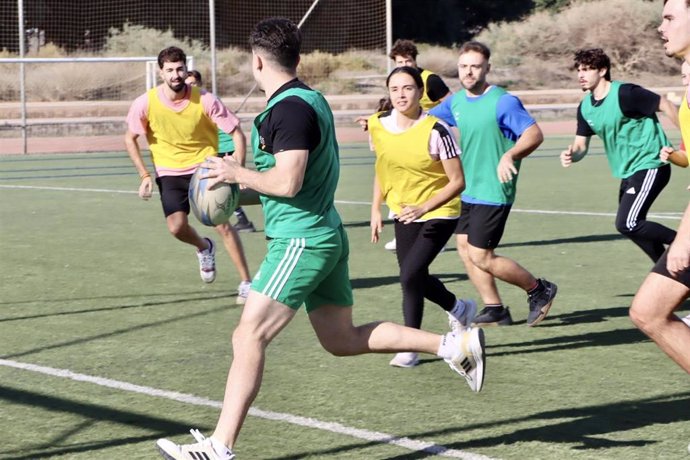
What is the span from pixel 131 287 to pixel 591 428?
17.0ft

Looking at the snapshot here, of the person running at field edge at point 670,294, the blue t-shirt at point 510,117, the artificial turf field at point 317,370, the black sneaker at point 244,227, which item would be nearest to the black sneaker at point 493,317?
the artificial turf field at point 317,370

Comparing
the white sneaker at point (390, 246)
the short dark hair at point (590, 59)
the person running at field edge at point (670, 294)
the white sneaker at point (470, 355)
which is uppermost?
the short dark hair at point (590, 59)

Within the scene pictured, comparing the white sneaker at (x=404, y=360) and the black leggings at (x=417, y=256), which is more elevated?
the black leggings at (x=417, y=256)

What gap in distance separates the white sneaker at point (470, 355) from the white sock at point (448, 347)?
1 centimetres

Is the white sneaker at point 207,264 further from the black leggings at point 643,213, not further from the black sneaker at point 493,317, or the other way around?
the black leggings at point 643,213

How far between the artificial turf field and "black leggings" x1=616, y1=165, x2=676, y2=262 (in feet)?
1.69

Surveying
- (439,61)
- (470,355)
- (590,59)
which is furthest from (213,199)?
Result: (439,61)

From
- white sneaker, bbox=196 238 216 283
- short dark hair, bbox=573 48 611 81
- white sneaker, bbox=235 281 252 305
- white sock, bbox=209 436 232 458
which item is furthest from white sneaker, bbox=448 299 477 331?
white sock, bbox=209 436 232 458

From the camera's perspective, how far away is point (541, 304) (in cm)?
812

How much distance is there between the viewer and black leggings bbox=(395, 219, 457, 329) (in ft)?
23.2

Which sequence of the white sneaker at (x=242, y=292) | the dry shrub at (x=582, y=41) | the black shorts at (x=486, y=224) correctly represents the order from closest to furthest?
the black shorts at (x=486, y=224)
the white sneaker at (x=242, y=292)
the dry shrub at (x=582, y=41)

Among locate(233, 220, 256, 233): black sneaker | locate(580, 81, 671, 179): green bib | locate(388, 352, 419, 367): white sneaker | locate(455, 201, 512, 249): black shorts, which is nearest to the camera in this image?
locate(388, 352, 419, 367): white sneaker

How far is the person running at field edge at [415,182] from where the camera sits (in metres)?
6.95

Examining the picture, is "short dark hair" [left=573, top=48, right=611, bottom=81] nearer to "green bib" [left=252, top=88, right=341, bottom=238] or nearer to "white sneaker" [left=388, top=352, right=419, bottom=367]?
"white sneaker" [left=388, top=352, right=419, bottom=367]
